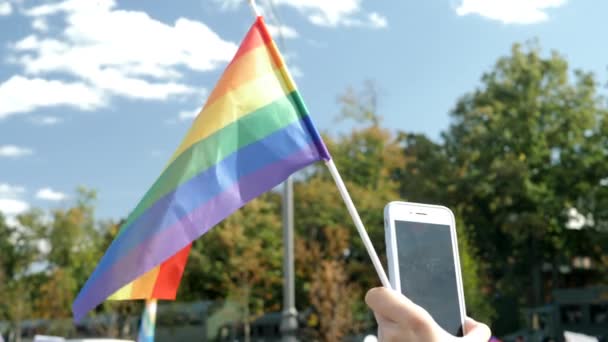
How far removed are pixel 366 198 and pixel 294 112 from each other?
1661 inches

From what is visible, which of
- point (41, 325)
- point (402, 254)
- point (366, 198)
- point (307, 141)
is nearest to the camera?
point (402, 254)

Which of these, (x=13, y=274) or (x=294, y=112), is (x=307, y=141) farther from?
(x=13, y=274)

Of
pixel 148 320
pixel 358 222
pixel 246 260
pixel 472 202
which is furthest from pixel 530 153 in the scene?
pixel 358 222

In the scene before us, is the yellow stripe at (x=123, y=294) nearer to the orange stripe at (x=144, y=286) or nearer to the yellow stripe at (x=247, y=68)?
the orange stripe at (x=144, y=286)

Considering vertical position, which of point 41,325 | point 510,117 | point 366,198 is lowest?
point 41,325

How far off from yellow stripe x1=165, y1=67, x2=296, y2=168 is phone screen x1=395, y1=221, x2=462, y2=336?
2.61 m

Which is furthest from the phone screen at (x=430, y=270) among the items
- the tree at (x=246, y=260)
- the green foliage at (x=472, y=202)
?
the tree at (x=246, y=260)

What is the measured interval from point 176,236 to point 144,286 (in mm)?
2116

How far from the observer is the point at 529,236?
49562 millimetres

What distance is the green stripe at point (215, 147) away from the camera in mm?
5461

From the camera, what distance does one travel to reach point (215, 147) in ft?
18.3

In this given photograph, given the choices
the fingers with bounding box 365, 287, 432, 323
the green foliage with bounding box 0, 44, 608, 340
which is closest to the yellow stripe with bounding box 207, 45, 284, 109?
the fingers with bounding box 365, 287, 432, 323

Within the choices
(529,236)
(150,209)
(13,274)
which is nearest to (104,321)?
(13,274)

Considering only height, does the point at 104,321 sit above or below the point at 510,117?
below
